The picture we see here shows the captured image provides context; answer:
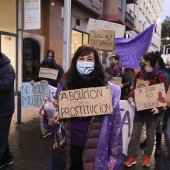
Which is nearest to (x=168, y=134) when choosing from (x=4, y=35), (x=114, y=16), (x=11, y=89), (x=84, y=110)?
(x=11, y=89)

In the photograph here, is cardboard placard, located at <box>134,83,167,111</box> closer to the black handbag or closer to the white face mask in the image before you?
the white face mask

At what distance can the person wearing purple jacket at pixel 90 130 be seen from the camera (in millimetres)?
2375

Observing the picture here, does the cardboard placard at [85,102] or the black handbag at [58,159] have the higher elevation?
the cardboard placard at [85,102]

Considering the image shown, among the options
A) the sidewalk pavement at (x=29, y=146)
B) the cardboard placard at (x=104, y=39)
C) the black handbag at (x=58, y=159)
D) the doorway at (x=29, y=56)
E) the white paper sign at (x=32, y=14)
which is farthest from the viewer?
the doorway at (x=29, y=56)

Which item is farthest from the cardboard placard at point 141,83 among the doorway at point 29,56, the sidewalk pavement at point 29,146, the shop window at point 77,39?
the shop window at point 77,39

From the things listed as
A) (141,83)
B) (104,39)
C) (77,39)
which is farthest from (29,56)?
(141,83)

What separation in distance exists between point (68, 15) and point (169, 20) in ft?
225

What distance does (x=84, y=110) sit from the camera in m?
2.47

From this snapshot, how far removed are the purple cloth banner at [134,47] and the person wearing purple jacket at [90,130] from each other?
199 inches

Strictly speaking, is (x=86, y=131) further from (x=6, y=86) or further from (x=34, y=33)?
(x=34, y=33)

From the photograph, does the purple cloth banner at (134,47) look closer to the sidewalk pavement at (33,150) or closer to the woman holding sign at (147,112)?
the sidewalk pavement at (33,150)

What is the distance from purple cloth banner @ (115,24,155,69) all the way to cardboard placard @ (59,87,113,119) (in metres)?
5.11

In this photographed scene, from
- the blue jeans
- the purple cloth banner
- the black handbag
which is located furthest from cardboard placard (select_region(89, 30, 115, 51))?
the black handbag

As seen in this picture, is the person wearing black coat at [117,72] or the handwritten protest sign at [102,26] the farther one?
the handwritten protest sign at [102,26]
